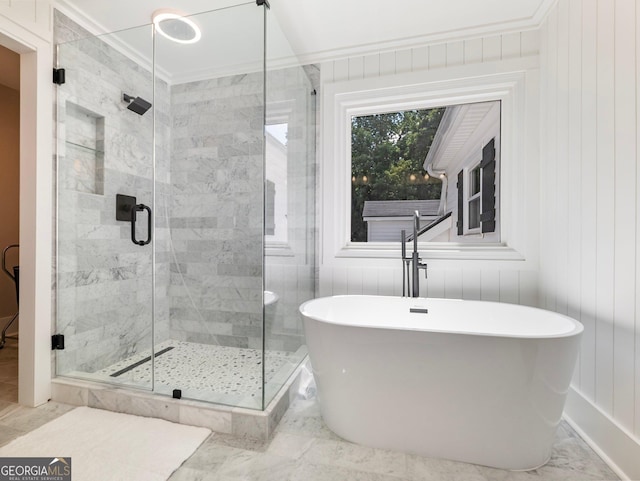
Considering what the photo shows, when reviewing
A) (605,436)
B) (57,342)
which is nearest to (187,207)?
(57,342)

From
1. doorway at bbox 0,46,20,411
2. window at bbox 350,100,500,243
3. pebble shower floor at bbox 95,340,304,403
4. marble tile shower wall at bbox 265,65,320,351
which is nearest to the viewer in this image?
pebble shower floor at bbox 95,340,304,403

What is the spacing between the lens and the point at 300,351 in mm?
2217

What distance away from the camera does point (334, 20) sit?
210 cm

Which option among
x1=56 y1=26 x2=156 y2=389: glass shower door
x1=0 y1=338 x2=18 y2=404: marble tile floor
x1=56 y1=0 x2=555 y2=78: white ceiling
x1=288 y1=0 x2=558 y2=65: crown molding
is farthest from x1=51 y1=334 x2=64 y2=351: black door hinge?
x1=288 y1=0 x2=558 y2=65: crown molding

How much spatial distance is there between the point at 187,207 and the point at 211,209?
24 cm

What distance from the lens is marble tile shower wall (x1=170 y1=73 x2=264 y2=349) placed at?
97.0 inches

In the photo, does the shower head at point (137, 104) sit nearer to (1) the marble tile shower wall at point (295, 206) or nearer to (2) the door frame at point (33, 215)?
(2) the door frame at point (33, 215)

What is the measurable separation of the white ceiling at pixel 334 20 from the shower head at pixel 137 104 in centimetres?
36

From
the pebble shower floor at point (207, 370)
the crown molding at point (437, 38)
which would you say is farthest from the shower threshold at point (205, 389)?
the crown molding at point (437, 38)

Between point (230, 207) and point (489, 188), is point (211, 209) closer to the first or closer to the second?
point (230, 207)

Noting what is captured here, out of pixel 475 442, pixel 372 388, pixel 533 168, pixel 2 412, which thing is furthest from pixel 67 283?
pixel 533 168

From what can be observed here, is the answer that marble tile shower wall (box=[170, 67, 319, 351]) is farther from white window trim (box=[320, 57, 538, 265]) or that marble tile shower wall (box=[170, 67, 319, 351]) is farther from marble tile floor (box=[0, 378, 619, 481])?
marble tile floor (box=[0, 378, 619, 481])

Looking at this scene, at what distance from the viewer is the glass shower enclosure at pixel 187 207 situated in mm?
1914

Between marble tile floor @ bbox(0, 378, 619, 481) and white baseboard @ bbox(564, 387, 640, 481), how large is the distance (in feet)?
0.12
